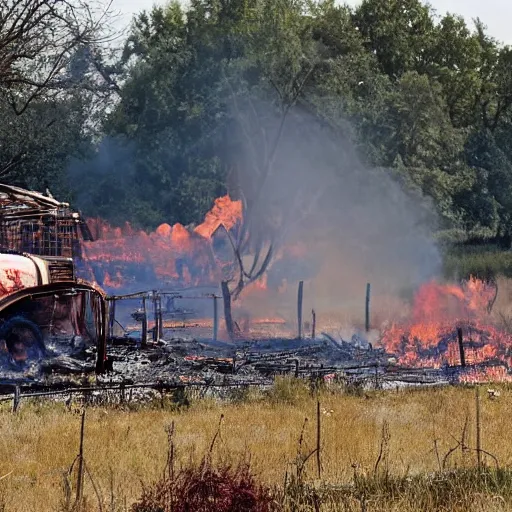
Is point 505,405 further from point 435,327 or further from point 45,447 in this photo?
point 435,327

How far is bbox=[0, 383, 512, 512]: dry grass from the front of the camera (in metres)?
9.09

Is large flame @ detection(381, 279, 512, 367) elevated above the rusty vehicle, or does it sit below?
below

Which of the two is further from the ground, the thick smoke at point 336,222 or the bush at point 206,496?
the thick smoke at point 336,222

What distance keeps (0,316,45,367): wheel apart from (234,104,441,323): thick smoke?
17.4 meters

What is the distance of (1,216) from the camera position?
748 inches

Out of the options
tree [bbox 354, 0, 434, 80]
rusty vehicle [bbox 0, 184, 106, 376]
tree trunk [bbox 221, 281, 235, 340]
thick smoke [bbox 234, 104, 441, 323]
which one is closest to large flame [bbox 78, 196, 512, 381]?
thick smoke [bbox 234, 104, 441, 323]

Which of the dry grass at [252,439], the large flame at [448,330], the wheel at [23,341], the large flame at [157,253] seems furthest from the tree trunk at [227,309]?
the dry grass at [252,439]

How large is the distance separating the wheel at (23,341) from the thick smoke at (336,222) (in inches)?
684

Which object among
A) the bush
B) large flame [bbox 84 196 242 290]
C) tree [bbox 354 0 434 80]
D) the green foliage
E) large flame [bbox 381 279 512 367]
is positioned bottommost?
large flame [bbox 381 279 512 367]

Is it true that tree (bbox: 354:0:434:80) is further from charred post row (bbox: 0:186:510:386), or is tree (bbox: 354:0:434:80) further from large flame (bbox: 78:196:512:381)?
charred post row (bbox: 0:186:510:386)

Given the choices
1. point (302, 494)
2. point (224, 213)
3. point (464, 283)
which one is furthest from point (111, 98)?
point (302, 494)

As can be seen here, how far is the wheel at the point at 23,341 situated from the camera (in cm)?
1756

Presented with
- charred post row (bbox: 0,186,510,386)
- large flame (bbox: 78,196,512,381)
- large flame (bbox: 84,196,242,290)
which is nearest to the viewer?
charred post row (bbox: 0,186,510,386)

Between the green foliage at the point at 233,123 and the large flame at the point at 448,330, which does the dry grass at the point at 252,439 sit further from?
the green foliage at the point at 233,123
